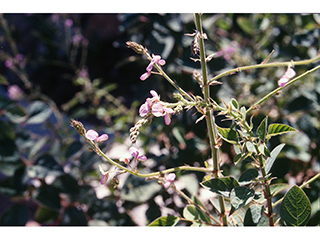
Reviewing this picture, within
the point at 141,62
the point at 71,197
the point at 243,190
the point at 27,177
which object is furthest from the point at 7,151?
the point at 243,190

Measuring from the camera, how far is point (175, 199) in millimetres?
943

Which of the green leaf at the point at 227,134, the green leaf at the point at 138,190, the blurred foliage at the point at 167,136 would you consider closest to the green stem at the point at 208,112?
the green leaf at the point at 227,134

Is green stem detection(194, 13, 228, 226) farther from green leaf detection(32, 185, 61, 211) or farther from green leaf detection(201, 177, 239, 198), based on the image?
green leaf detection(32, 185, 61, 211)

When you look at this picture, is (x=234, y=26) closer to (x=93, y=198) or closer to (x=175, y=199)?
(x=175, y=199)

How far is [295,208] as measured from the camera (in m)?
0.44

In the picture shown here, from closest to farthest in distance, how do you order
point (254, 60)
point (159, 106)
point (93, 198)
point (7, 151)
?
point (159, 106)
point (7, 151)
point (93, 198)
point (254, 60)

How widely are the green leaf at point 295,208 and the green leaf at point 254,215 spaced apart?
A: 3 centimetres

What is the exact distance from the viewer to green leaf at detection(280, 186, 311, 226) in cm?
44

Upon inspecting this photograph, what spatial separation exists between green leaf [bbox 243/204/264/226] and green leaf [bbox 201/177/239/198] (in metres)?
0.05

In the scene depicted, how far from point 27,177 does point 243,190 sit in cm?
73

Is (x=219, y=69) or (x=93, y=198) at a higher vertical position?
(x=219, y=69)

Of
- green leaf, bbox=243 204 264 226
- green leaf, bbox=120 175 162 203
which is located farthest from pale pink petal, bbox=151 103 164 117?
green leaf, bbox=120 175 162 203

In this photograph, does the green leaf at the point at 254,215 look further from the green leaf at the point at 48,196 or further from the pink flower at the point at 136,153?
the green leaf at the point at 48,196

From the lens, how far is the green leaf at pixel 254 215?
452mm
